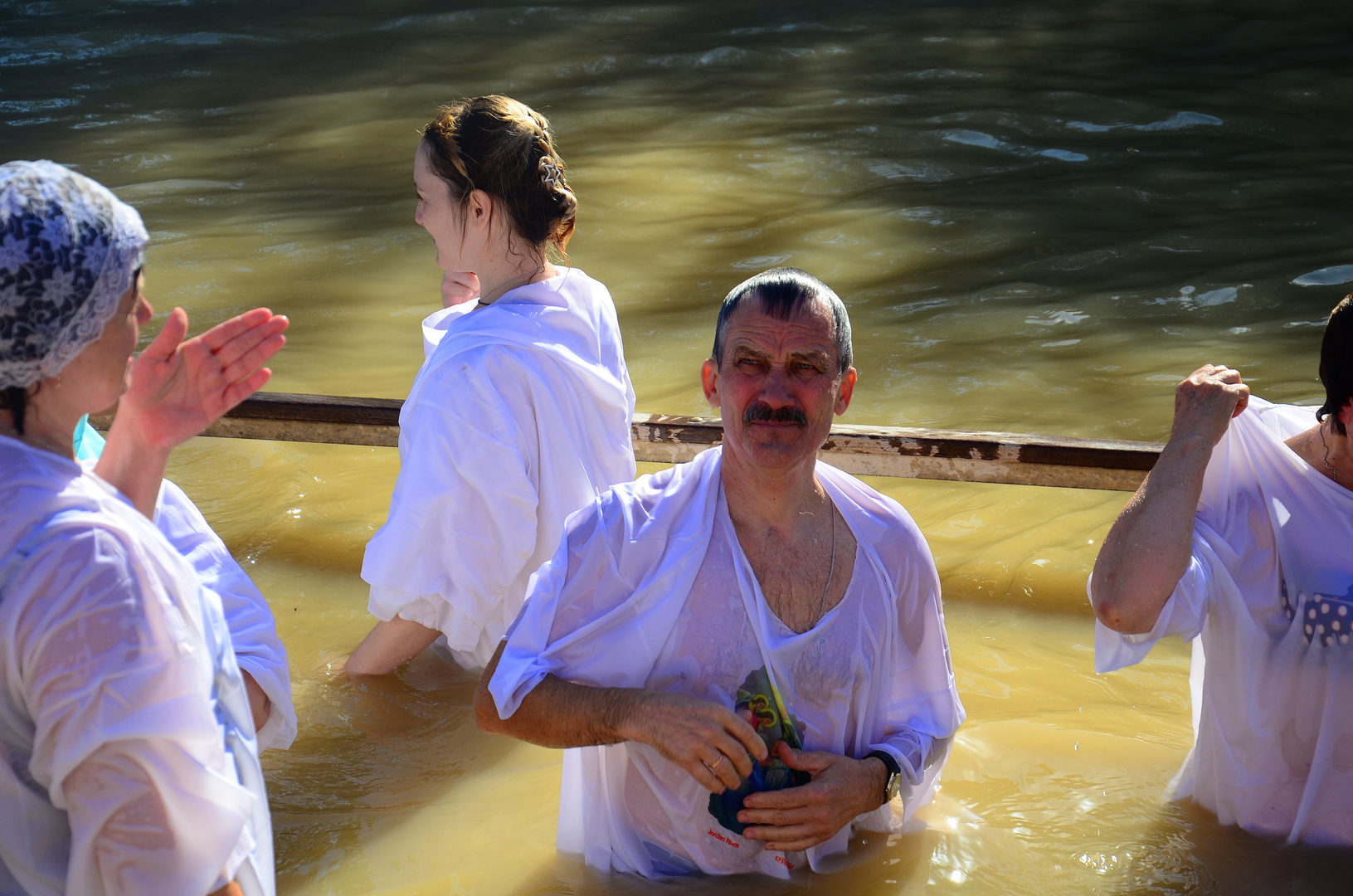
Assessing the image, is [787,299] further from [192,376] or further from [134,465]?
[134,465]

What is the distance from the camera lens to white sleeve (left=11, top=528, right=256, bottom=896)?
55.9 inches

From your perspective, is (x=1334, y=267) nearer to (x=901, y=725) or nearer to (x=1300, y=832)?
(x=1300, y=832)

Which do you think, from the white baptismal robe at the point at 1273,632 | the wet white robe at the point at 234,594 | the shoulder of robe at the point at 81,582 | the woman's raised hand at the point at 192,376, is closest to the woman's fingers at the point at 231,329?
the woman's raised hand at the point at 192,376

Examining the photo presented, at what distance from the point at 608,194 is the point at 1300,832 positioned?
7001 mm

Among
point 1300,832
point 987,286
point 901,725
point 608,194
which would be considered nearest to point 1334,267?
point 987,286

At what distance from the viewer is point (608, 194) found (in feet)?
28.8

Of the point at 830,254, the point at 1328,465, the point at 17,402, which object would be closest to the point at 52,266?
the point at 17,402

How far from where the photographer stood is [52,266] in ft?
4.71

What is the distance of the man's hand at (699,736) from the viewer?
6.89 feet

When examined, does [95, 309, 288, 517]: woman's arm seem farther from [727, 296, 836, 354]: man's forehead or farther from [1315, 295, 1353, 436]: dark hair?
[1315, 295, 1353, 436]: dark hair

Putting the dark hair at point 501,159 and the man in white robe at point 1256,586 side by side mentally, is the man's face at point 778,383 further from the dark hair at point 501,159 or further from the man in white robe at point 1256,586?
the dark hair at point 501,159

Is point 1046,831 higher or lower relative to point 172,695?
lower

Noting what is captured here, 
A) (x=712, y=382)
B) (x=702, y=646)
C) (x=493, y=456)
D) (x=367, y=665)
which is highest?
(x=712, y=382)

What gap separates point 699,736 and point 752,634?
312mm
